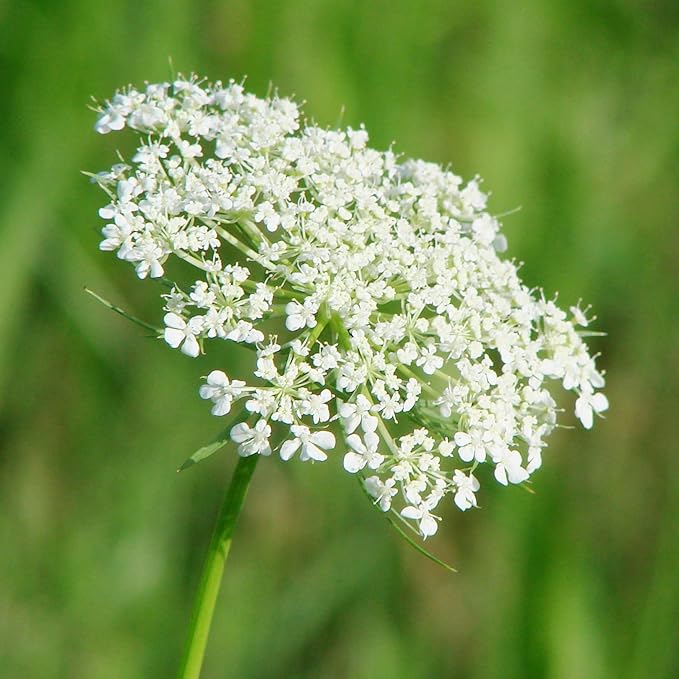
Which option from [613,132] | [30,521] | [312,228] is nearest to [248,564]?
[30,521]

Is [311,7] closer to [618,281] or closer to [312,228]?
[618,281]

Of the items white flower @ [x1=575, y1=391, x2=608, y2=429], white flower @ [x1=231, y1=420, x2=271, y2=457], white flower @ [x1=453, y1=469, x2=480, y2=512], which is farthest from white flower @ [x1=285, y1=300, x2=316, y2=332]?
white flower @ [x1=575, y1=391, x2=608, y2=429]

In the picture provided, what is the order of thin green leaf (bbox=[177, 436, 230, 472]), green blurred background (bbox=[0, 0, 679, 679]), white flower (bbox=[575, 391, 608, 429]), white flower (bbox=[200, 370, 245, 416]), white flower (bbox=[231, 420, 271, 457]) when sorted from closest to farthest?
thin green leaf (bbox=[177, 436, 230, 472])
white flower (bbox=[231, 420, 271, 457])
white flower (bbox=[200, 370, 245, 416])
white flower (bbox=[575, 391, 608, 429])
green blurred background (bbox=[0, 0, 679, 679])

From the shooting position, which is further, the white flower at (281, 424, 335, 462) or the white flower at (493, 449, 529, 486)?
the white flower at (493, 449, 529, 486)

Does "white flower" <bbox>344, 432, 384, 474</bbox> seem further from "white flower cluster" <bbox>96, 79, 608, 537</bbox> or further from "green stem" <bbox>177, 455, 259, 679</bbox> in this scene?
"green stem" <bbox>177, 455, 259, 679</bbox>

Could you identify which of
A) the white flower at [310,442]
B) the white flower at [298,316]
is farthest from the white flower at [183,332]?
the white flower at [310,442]

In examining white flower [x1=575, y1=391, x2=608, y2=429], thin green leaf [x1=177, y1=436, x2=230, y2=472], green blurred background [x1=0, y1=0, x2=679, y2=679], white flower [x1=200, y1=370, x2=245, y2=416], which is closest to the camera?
thin green leaf [x1=177, y1=436, x2=230, y2=472]
